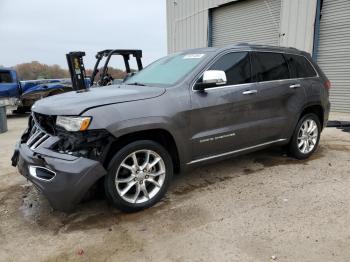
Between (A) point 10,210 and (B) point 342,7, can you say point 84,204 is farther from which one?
(B) point 342,7

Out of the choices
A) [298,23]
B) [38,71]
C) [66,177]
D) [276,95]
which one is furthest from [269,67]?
[38,71]

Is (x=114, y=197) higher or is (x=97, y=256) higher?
(x=114, y=197)

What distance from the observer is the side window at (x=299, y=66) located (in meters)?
4.71

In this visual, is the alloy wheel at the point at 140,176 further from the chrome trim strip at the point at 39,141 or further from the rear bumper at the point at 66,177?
the chrome trim strip at the point at 39,141

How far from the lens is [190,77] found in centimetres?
359

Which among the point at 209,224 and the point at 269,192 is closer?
the point at 209,224

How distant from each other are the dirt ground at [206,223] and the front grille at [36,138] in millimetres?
761

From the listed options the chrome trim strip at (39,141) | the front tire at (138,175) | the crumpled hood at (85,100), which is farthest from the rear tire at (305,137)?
the chrome trim strip at (39,141)

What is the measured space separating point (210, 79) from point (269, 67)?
1357 millimetres

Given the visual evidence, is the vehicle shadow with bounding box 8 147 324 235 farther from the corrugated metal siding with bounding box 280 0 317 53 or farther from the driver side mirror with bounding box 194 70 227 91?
the corrugated metal siding with bounding box 280 0 317 53

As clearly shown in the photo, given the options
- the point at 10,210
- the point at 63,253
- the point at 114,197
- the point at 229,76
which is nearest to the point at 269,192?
the point at 229,76

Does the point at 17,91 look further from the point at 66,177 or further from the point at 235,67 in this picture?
the point at 66,177

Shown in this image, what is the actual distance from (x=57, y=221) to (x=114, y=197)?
67 cm

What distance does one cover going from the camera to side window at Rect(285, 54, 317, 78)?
4707mm
